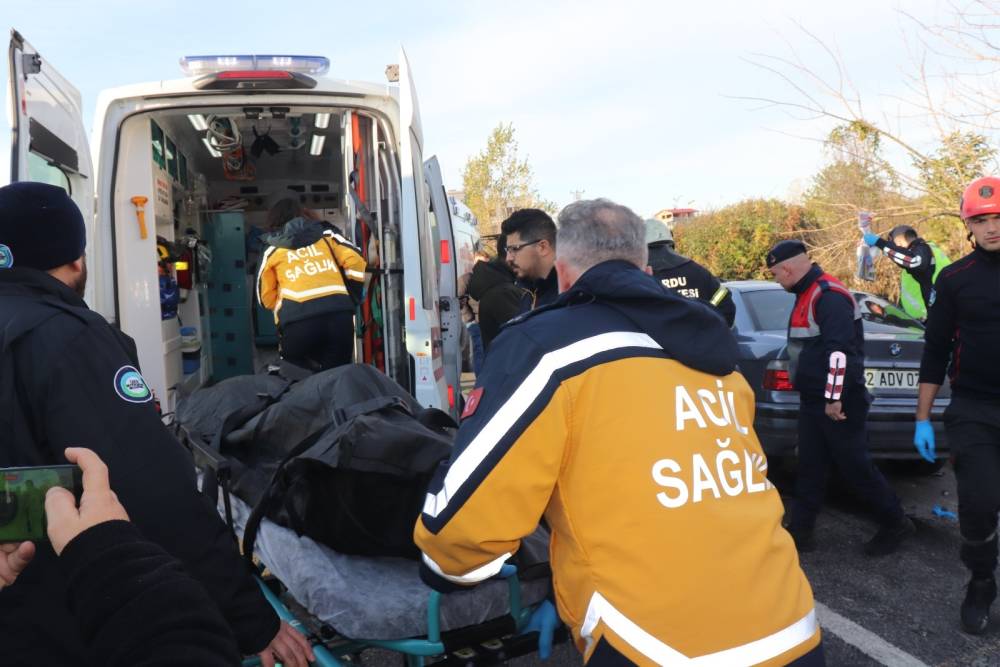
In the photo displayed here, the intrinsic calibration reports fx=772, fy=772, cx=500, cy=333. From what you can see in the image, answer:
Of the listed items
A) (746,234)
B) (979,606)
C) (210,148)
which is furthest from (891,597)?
(746,234)

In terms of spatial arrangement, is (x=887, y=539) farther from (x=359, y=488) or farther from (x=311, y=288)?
(x=311, y=288)

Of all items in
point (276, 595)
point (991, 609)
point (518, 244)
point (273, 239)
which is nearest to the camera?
point (276, 595)

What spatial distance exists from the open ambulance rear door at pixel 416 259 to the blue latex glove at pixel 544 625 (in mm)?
2259

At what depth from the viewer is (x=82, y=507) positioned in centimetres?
98

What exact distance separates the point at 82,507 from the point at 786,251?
12.8 feet

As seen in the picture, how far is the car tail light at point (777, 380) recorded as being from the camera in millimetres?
4773

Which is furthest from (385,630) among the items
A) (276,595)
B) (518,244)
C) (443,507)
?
(518,244)

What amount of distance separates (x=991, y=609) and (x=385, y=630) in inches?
120

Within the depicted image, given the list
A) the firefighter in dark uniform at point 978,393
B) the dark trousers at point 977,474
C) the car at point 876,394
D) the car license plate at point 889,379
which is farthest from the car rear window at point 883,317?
the dark trousers at point 977,474

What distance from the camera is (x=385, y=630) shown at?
5.92 ft

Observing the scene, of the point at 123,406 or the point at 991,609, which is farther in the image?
the point at 991,609

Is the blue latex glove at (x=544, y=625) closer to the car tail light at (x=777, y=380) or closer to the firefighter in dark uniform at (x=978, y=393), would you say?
the firefighter in dark uniform at (x=978, y=393)

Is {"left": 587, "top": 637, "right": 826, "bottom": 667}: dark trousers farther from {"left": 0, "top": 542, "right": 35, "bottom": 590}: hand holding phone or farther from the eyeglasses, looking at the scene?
the eyeglasses

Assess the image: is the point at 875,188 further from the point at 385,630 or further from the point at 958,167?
the point at 385,630
